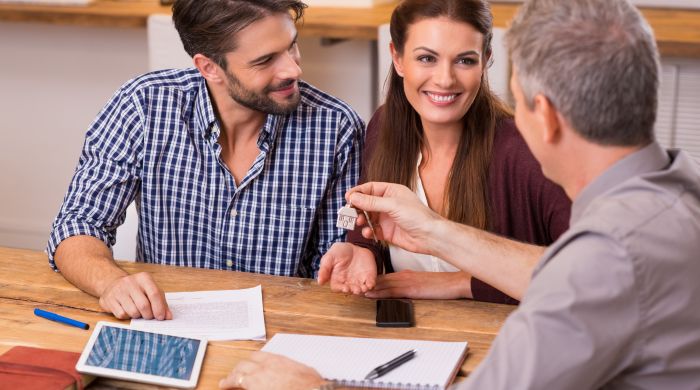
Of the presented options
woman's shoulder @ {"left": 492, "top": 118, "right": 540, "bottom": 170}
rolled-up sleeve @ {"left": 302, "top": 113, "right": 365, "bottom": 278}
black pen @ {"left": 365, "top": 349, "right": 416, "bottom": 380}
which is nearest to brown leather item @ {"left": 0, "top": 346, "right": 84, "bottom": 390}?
black pen @ {"left": 365, "top": 349, "right": 416, "bottom": 380}

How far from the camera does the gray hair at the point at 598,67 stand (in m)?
1.15

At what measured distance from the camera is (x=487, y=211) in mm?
2055

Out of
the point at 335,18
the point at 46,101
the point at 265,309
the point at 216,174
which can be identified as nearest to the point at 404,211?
the point at 265,309

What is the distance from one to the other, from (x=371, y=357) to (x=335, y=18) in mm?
1899

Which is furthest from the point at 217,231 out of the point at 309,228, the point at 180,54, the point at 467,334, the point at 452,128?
the point at 180,54

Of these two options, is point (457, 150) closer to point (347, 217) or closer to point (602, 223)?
point (347, 217)

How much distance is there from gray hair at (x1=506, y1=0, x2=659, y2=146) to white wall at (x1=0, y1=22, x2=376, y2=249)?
9.19ft

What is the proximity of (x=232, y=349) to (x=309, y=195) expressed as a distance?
65 cm

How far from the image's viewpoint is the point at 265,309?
5.92 feet

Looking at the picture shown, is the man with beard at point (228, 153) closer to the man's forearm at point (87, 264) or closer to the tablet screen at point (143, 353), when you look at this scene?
the man's forearm at point (87, 264)

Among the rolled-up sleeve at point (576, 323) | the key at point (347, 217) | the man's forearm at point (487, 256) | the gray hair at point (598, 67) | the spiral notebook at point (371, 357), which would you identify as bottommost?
the spiral notebook at point (371, 357)

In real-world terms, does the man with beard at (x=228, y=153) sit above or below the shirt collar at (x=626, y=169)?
below

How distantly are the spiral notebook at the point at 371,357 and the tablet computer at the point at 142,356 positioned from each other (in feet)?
0.43

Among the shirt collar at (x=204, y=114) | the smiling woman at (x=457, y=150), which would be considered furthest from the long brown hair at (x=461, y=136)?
the shirt collar at (x=204, y=114)
